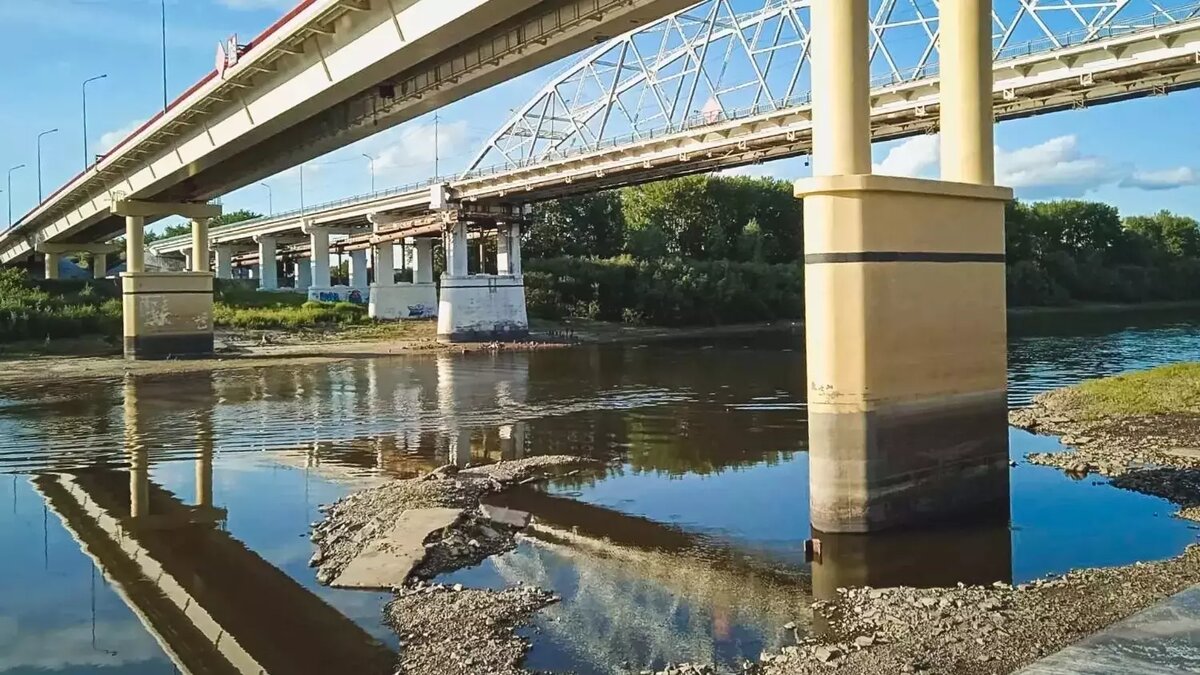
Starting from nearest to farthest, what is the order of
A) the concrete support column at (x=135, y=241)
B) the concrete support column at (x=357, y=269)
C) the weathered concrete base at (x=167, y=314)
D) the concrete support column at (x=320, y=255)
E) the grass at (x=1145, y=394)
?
the grass at (x=1145, y=394) < the weathered concrete base at (x=167, y=314) < the concrete support column at (x=135, y=241) < the concrete support column at (x=320, y=255) < the concrete support column at (x=357, y=269)

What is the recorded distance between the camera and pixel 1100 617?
995cm

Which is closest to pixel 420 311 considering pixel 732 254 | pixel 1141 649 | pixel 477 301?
pixel 477 301

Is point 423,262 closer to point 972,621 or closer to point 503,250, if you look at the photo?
point 503,250

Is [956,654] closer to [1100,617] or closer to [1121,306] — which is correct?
[1100,617]

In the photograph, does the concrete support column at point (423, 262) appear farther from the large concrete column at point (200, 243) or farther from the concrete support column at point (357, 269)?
the large concrete column at point (200, 243)

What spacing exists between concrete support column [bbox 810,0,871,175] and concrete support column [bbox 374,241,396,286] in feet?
223

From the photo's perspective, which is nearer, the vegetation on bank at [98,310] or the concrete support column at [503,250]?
the vegetation on bank at [98,310]

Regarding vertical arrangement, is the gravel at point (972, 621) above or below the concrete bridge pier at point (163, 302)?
below

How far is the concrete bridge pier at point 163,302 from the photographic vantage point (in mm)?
51438

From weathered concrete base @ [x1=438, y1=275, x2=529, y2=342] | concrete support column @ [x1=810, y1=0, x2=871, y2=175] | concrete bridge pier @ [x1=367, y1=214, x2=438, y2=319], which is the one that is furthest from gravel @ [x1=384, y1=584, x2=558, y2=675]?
concrete bridge pier @ [x1=367, y1=214, x2=438, y2=319]

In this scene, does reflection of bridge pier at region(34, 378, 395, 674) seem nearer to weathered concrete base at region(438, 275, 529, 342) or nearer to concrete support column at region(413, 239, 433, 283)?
weathered concrete base at region(438, 275, 529, 342)

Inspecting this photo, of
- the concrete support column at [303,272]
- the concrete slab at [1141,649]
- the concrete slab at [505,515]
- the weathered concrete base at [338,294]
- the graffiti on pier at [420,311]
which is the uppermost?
the concrete support column at [303,272]

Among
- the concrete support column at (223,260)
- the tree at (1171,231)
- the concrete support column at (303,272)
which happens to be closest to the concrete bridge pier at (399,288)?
the concrete support column at (303,272)

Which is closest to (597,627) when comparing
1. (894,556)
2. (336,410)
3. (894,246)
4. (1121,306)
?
(894,556)
